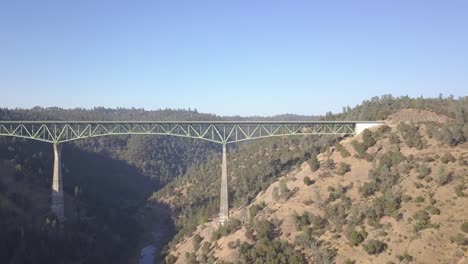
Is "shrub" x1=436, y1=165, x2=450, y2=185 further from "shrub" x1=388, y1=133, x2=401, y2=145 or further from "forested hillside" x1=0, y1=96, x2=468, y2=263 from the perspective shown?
"shrub" x1=388, y1=133, x2=401, y2=145

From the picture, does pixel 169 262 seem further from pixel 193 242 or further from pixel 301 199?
pixel 301 199

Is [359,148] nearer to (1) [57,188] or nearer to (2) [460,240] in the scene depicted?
(2) [460,240]

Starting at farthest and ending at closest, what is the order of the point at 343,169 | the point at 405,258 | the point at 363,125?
the point at 363,125, the point at 343,169, the point at 405,258

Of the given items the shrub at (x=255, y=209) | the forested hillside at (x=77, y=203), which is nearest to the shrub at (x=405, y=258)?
the shrub at (x=255, y=209)

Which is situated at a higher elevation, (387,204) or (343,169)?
A: (343,169)

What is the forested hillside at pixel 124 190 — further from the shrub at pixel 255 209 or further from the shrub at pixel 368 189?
the shrub at pixel 368 189

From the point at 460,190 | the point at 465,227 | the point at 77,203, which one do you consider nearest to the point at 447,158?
the point at 460,190
